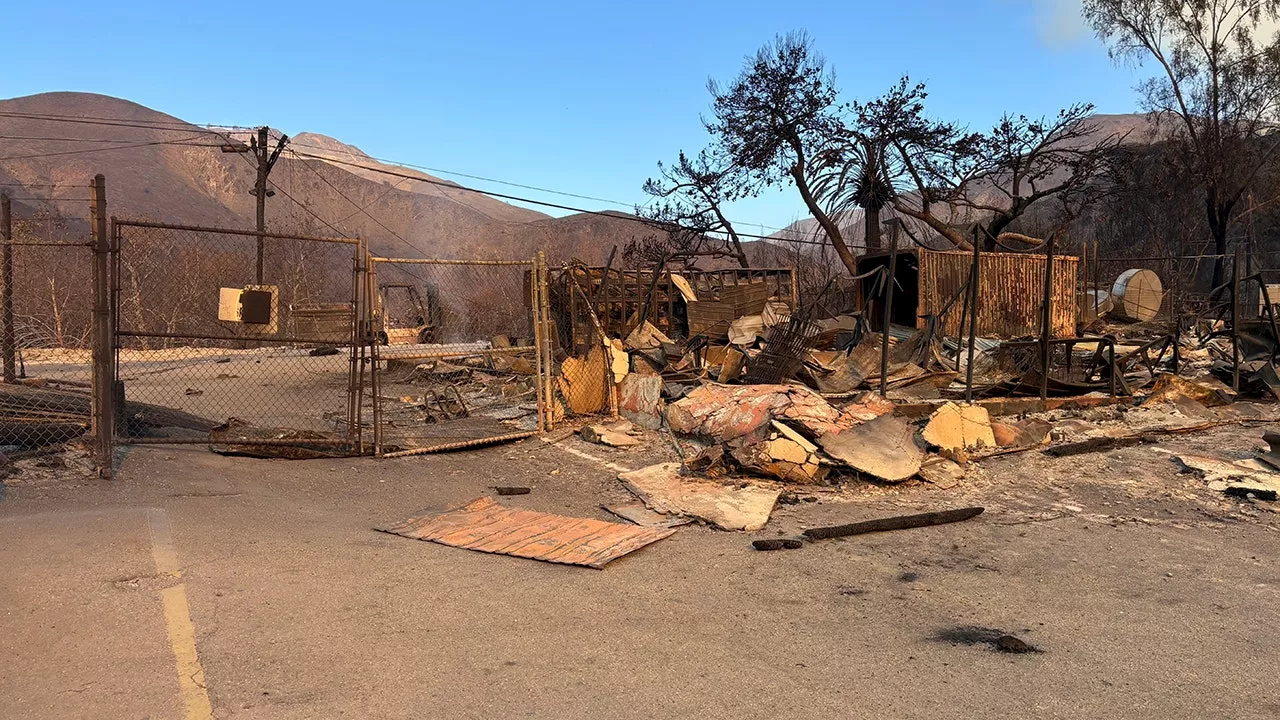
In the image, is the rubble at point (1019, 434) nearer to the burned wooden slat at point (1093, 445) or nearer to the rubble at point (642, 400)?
the burned wooden slat at point (1093, 445)

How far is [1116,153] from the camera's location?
26312 mm

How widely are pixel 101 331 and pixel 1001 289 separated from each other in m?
16.2

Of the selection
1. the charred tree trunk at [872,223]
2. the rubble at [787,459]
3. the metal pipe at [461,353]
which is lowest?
the rubble at [787,459]

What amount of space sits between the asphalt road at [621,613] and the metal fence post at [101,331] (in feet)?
1.20

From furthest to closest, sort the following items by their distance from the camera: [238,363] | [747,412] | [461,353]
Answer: [238,363] < [461,353] < [747,412]

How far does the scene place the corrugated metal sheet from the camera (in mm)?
16438

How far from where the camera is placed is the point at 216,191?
3863 inches

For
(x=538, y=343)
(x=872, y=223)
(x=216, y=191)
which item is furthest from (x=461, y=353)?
(x=216, y=191)

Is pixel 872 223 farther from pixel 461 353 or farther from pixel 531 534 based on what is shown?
pixel 531 534

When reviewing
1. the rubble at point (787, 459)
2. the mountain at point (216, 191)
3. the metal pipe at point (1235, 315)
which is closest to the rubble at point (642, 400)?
the rubble at point (787, 459)

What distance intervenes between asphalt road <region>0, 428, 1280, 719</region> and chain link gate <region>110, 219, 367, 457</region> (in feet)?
4.38

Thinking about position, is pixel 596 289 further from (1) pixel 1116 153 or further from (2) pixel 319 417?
(1) pixel 1116 153

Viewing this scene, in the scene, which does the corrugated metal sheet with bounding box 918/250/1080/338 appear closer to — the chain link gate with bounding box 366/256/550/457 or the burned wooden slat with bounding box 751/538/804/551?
the chain link gate with bounding box 366/256/550/457

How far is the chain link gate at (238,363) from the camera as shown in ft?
26.4
